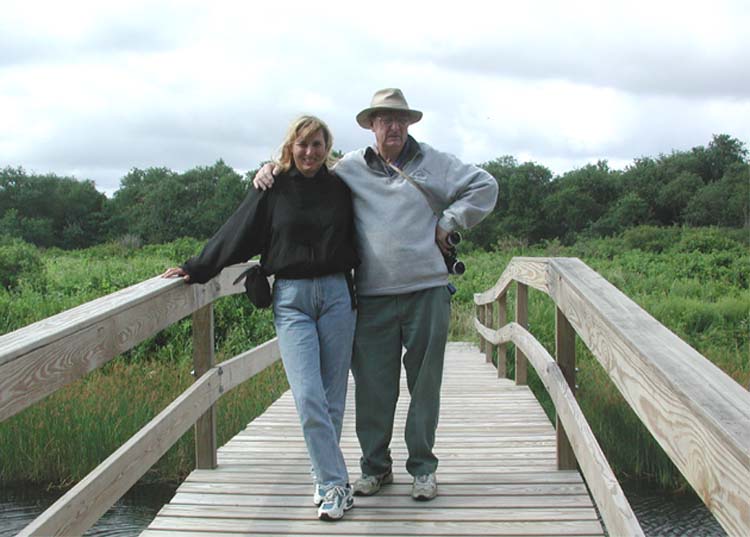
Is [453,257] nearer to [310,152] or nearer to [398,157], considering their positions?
[398,157]

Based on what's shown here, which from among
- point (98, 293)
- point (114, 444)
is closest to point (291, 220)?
point (114, 444)

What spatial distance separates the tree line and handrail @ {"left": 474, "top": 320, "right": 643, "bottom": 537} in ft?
133

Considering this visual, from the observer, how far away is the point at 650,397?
1754mm

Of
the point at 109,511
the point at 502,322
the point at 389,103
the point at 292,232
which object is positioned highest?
the point at 389,103

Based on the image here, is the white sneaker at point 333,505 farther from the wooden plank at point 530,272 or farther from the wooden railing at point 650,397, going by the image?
the wooden plank at point 530,272

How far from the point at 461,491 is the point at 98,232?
53.2m

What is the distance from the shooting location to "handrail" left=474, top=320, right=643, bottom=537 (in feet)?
7.14

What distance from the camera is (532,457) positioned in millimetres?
3793

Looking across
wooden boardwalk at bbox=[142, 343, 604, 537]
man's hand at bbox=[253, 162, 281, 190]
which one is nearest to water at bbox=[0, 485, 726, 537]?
wooden boardwalk at bbox=[142, 343, 604, 537]

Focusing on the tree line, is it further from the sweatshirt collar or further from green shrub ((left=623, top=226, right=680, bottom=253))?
the sweatshirt collar

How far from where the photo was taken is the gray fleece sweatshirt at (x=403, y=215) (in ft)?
10.2

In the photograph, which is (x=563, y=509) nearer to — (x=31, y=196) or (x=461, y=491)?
(x=461, y=491)

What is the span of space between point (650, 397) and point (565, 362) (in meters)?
1.78

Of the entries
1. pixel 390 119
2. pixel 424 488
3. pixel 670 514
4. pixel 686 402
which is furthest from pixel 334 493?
pixel 670 514
